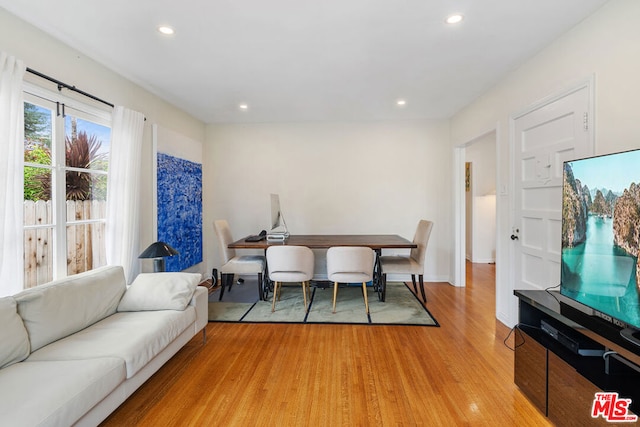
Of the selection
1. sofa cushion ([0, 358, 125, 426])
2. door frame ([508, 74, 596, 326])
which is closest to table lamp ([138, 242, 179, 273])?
sofa cushion ([0, 358, 125, 426])

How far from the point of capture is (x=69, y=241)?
246cm

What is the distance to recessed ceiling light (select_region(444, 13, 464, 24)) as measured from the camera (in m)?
2.01

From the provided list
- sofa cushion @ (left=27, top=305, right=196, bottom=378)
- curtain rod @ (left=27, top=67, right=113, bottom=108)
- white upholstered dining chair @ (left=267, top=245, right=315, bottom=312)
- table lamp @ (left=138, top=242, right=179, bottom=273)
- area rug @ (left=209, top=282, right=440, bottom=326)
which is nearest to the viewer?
sofa cushion @ (left=27, top=305, right=196, bottom=378)

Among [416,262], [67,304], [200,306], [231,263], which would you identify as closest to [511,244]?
[416,262]

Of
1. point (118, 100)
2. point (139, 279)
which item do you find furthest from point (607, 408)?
point (118, 100)

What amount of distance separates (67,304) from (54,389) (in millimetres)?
Answer: 758

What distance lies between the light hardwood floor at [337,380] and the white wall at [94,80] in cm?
159

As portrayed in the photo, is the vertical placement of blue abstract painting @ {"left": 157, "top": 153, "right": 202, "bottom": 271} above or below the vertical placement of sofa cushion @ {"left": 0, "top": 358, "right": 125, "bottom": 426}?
above

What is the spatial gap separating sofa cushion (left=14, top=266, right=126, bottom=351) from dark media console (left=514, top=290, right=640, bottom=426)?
283 cm

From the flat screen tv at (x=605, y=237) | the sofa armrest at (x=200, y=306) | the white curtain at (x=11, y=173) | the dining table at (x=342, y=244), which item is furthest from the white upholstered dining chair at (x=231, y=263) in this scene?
the flat screen tv at (x=605, y=237)

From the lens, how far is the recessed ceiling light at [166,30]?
2.15 metres

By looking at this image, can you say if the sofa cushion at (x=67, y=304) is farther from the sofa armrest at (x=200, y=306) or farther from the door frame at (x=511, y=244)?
the door frame at (x=511, y=244)

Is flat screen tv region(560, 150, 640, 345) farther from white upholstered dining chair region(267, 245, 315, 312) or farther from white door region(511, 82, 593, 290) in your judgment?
white upholstered dining chair region(267, 245, 315, 312)

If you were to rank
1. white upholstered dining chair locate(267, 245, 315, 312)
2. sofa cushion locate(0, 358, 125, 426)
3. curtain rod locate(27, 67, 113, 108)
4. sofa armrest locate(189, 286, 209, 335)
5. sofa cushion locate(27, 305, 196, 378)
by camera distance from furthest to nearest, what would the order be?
white upholstered dining chair locate(267, 245, 315, 312)
sofa armrest locate(189, 286, 209, 335)
curtain rod locate(27, 67, 113, 108)
sofa cushion locate(27, 305, 196, 378)
sofa cushion locate(0, 358, 125, 426)
